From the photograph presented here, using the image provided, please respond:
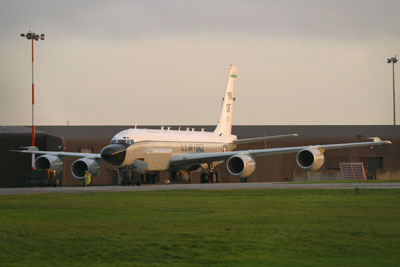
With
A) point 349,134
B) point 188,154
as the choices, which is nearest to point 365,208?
point 188,154

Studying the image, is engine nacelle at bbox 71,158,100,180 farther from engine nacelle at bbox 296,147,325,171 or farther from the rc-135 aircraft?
engine nacelle at bbox 296,147,325,171

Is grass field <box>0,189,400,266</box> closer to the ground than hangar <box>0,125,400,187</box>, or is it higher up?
closer to the ground

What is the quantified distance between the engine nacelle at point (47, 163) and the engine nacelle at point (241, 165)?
40.7ft

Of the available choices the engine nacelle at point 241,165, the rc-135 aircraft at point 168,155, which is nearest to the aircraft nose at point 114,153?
the rc-135 aircraft at point 168,155

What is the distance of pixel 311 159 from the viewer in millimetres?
51875

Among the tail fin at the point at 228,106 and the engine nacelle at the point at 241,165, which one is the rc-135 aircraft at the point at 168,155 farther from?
the tail fin at the point at 228,106

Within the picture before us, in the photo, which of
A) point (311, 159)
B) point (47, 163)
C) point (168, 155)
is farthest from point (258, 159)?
point (47, 163)

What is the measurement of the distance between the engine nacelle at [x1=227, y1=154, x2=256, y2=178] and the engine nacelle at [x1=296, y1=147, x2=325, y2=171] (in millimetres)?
3373

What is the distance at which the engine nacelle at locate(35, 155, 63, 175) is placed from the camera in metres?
54.9

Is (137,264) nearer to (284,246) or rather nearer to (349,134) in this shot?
(284,246)

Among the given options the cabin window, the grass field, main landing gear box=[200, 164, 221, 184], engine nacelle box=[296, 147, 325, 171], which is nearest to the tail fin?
main landing gear box=[200, 164, 221, 184]

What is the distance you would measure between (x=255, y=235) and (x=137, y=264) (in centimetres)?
444

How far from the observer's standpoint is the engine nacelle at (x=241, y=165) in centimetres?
5284

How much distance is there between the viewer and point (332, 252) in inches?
574
